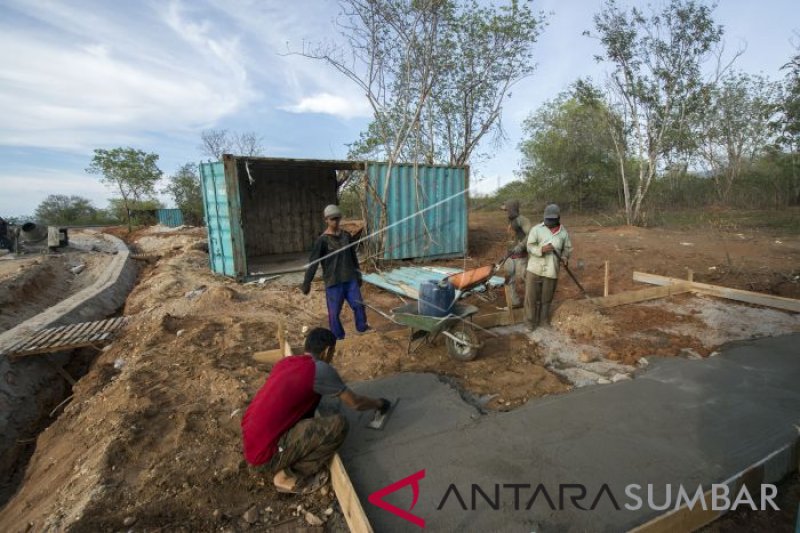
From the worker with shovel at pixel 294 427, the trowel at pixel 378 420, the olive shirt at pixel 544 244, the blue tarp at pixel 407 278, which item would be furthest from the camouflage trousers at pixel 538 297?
the worker with shovel at pixel 294 427

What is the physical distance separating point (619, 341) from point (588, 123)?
17.9 meters

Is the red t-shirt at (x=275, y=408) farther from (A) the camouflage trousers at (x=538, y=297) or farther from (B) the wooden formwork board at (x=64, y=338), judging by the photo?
(B) the wooden formwork board at (x=64, y=338)

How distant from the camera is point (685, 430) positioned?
3.12 metres

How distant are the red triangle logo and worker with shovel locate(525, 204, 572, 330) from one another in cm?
330

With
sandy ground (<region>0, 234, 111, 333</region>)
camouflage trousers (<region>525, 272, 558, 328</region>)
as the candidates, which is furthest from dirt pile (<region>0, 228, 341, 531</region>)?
sandy ground (<region>0, 234, 111, 333</region>)

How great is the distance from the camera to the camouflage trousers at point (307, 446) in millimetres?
2611

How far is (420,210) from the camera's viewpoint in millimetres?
10156

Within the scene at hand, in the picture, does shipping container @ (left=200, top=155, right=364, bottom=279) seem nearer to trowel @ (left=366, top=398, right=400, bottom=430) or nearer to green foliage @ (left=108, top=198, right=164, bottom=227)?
trowel @ (left=366, top=398, right=400, bottom=430)

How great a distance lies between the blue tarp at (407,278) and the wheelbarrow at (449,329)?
2.04 m

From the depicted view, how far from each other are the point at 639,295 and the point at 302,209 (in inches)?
375

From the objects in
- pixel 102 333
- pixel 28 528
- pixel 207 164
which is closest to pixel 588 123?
pixel 207 164

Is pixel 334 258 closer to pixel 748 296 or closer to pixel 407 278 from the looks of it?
pixel 407 278

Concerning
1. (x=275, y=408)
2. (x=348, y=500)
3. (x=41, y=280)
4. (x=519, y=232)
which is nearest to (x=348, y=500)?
(x=348, y=500)

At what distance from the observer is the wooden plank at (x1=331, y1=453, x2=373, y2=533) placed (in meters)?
2.16
